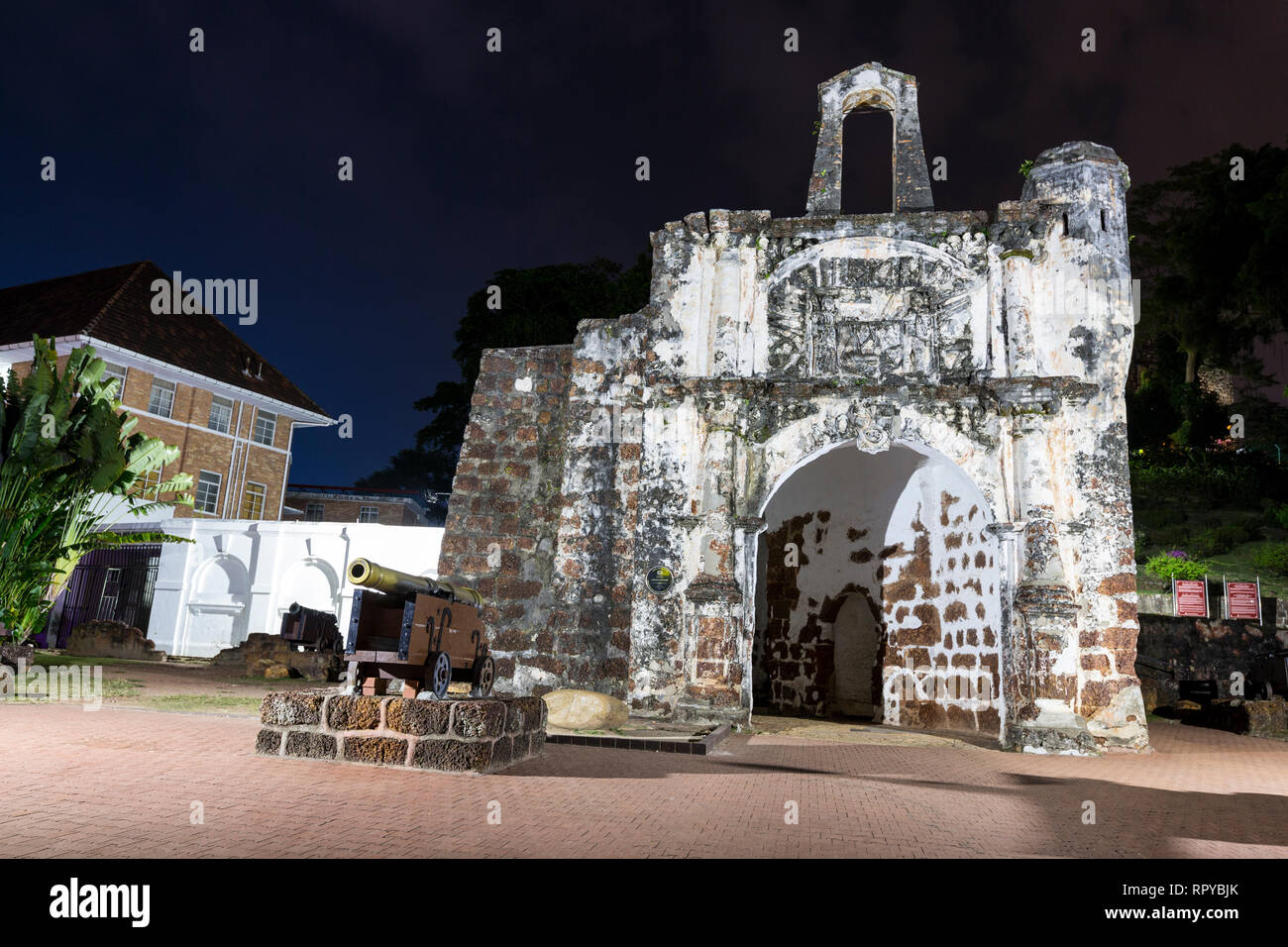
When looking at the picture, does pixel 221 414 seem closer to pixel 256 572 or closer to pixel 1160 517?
pixel 256 572

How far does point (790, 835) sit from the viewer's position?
191 inches

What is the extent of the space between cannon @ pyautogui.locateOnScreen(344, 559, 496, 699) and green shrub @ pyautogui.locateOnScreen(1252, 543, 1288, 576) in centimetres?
2241

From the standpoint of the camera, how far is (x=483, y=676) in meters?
8.67

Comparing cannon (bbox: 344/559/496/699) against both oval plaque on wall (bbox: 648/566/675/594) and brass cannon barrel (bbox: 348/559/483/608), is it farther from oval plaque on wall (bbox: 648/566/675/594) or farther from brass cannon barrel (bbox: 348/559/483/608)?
oval plaque on wall (bbox: 648/566/675/594)

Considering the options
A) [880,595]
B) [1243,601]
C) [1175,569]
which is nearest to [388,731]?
[880,595]

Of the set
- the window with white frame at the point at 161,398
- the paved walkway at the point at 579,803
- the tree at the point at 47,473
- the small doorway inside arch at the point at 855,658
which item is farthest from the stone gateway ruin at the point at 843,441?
the window with white frame at the point at 161,398

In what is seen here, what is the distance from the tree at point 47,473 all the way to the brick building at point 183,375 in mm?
11274

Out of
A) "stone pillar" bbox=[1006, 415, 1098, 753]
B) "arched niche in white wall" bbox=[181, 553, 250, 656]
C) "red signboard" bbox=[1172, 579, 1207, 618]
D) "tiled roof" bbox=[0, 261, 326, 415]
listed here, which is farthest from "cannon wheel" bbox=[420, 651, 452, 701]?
"tiled roof" bbox=[0, 261, 326, 415]

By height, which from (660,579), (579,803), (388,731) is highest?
(660,579)

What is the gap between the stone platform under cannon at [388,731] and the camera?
646 cm

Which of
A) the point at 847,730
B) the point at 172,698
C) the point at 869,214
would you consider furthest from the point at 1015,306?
the point at 172,698

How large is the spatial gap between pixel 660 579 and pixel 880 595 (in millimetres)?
5175
